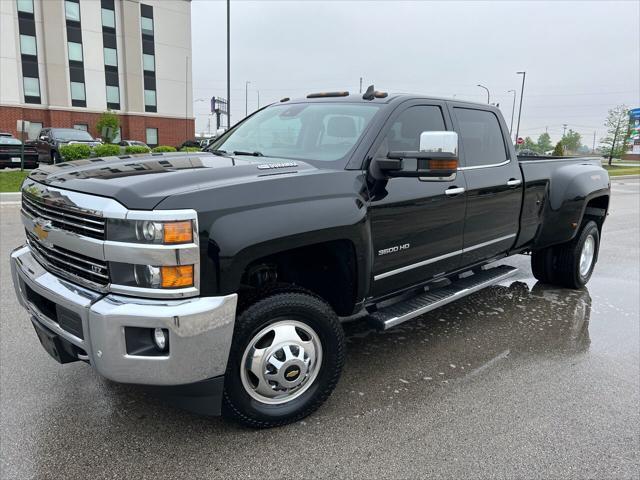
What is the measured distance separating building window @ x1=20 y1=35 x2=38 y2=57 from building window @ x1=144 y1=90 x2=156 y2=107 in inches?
343

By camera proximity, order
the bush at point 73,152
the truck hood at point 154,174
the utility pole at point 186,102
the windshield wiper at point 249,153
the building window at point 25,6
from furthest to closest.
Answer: the utility pole at point 186,102 < the building window at point 25,6 < the bush at point 73,152 < the windshield wiper at point 249,153 < the truck hood at point 154,174

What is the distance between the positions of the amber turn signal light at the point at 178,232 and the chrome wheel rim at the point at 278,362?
693mm

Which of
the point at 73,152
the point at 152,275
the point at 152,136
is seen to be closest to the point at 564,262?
the point at 152,275

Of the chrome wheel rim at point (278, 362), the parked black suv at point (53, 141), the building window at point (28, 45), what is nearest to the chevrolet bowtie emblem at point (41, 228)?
the chrome wheel rim at point (278, 362)

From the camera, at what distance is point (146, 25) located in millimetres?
43781

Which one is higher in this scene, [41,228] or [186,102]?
[186,102]

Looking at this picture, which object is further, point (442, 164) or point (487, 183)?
point (487, 183)

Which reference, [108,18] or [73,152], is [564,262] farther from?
[108,18]

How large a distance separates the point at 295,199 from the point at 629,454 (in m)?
2.22

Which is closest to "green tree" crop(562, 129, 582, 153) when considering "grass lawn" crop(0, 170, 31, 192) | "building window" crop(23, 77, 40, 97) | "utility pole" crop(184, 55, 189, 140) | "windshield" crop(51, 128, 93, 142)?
"utility pole" crop(184, 55, 189, 140)

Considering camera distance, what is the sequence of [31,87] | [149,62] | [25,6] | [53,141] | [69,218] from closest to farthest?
[69,218] → [53,141] → [25,6] → [31,87] → [149,62]

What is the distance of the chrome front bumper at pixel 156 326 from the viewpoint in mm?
2322

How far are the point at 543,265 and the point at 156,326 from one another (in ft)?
15.5

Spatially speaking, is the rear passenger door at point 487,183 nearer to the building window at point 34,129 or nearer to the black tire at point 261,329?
the black tire at point 261,329
